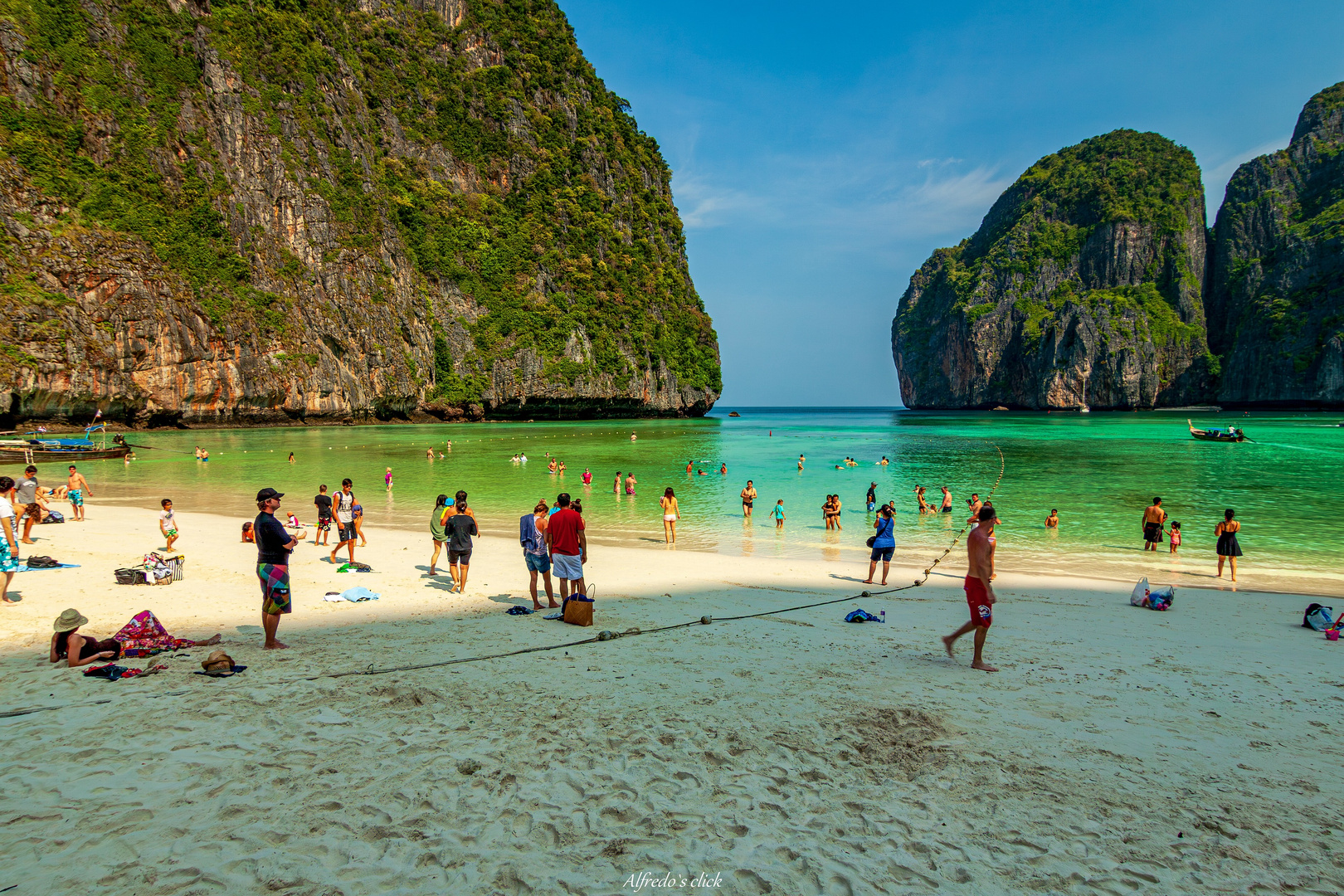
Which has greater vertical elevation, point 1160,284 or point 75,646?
point 1160,284

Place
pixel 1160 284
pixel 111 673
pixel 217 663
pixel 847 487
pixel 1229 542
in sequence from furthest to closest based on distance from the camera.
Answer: pixel 1160 284
pixel 847 487
pixel 1229 542
pixel 217 663
pixel 111 673

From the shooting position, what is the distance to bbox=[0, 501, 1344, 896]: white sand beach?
11.7ft

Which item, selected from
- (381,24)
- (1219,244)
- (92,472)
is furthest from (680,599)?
(1219,244)

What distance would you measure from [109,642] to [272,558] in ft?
5.74

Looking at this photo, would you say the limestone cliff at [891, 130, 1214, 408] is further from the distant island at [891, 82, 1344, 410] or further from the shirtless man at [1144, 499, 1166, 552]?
the shirtless man at [1144, 499, 1166, 552]

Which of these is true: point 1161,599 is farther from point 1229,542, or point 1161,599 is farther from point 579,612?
point 579,612

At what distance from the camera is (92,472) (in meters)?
30.8

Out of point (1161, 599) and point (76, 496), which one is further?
point (76, 496)

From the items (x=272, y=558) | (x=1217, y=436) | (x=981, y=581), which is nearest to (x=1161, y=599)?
(x=981, y=581)

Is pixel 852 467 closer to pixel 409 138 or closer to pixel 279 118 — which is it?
pixel 279 118

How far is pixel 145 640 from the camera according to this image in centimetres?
684

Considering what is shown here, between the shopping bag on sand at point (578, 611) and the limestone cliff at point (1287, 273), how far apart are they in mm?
147613

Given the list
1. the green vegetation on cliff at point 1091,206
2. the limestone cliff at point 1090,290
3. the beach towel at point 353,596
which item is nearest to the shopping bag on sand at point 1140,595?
the beach towel at point 353,596

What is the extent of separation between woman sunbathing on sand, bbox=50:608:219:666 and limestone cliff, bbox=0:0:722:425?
53199 millimetres
